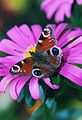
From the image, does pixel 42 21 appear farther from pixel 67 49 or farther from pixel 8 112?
pixel 67 49

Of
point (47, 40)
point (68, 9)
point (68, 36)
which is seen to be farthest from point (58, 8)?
point (47, 40)

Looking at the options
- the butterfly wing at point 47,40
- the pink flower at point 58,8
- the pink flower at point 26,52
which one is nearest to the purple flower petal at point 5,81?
the pink flower at point 26,52

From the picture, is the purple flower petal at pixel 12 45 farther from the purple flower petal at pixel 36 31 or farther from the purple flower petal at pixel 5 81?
the purple flower petal at pixel 5 81

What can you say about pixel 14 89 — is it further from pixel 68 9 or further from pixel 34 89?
pixel 68 9

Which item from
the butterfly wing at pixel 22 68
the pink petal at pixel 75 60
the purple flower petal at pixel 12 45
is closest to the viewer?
the butterfly wing at pixel 22 68

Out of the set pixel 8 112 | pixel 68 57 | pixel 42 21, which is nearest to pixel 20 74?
pixel 68 57

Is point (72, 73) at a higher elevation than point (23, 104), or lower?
higher

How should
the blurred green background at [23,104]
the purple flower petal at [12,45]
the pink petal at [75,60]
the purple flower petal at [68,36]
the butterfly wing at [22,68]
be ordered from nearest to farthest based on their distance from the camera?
the butterfly wing at [22,68] → the pink petal at [75,60] → the purple flower petal at [68,36] → the purple flower petal at [12,45] → the blurred green background at [23,104]
